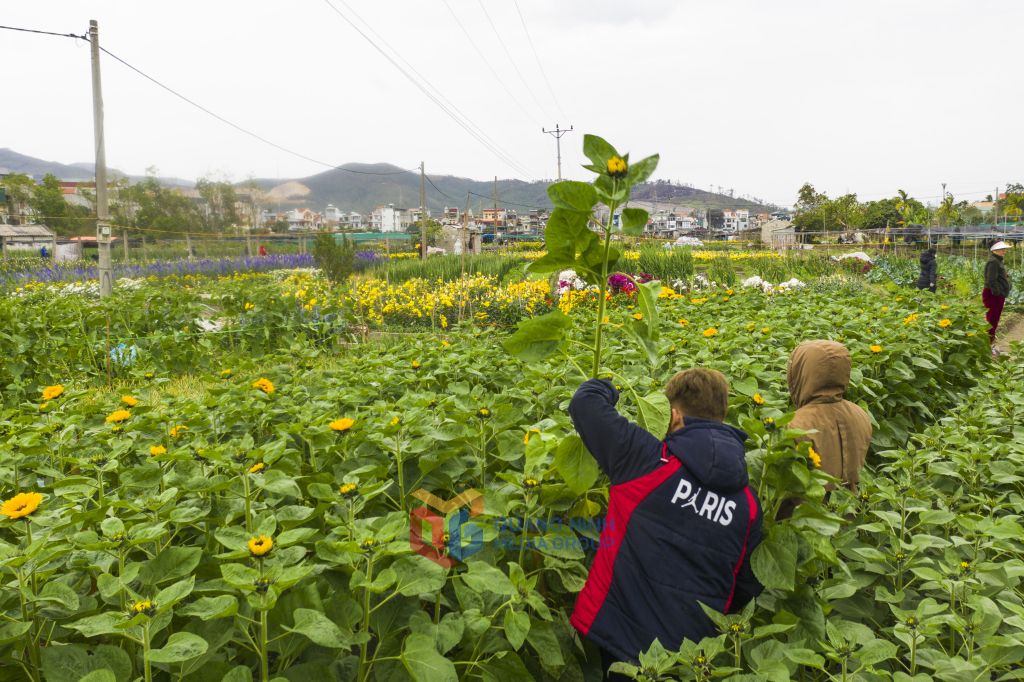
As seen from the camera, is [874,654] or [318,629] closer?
[318,629]

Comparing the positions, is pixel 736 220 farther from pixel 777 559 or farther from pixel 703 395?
pixel 777 559

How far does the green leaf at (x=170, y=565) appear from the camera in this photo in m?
1.03

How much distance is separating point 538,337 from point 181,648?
88cm

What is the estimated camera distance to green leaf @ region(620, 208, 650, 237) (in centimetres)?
116

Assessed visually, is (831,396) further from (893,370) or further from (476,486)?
(476,486)

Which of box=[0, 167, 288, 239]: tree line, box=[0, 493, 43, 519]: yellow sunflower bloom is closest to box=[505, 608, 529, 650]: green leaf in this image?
box=[0, 493, 43, 519]: yellow sunflower bloom

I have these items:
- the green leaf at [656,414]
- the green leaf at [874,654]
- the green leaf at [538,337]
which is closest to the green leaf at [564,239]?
the green leaf at [538,337]

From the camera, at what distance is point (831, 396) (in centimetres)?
214

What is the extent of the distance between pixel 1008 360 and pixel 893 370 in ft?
5.20

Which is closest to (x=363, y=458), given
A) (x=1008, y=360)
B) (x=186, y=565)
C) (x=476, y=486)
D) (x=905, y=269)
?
(x=476, y=486)

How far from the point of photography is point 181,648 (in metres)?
0.87

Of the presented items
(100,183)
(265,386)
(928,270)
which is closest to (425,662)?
(265,386)

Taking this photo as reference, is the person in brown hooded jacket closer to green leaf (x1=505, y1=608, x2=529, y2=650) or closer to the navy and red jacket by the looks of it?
the navy and red jacket

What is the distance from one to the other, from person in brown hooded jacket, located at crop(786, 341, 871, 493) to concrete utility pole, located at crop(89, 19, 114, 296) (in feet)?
36.2
